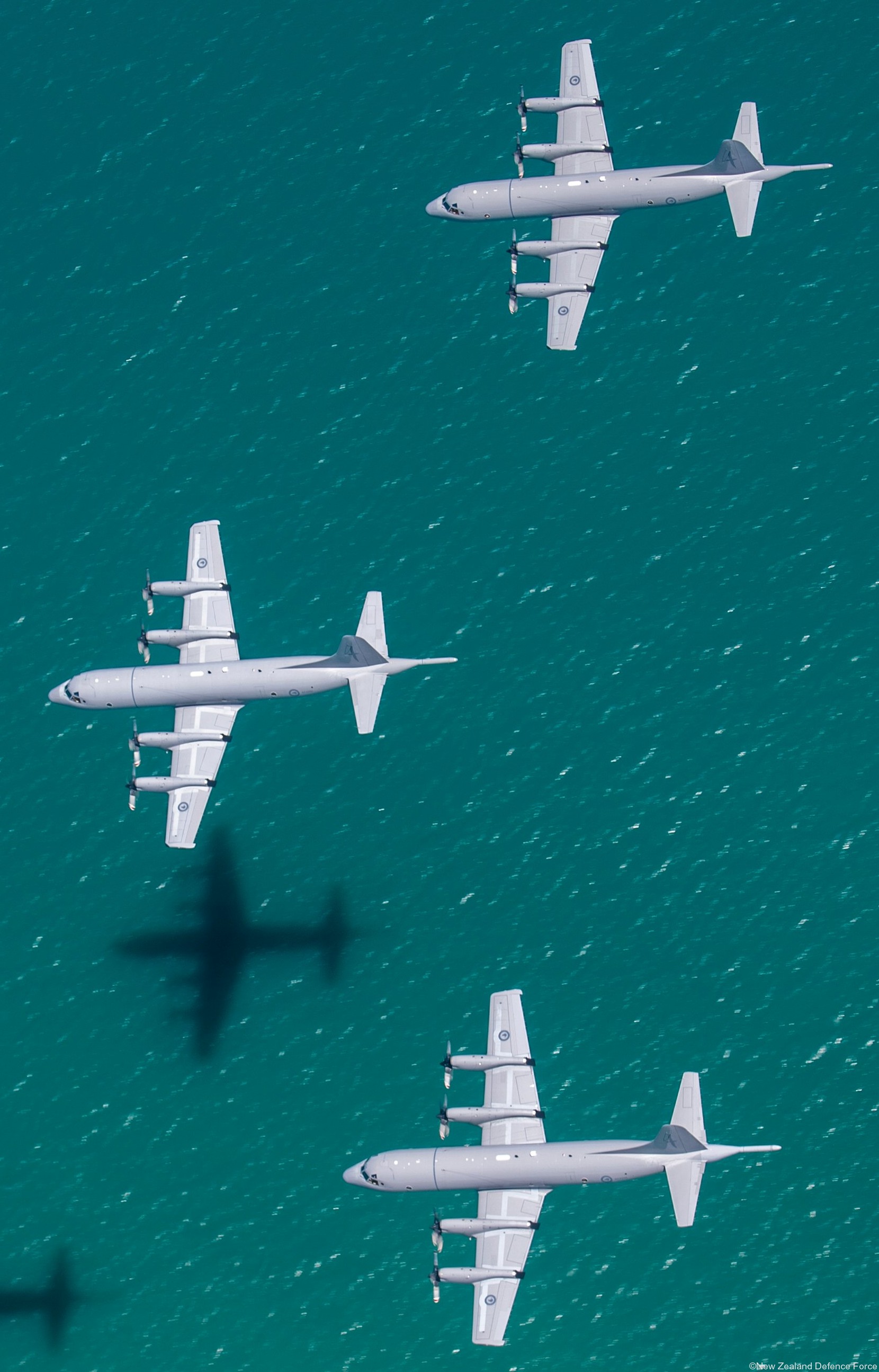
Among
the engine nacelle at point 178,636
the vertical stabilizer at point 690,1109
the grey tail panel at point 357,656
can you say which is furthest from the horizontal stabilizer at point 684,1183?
the engine nacelle at point 178,636

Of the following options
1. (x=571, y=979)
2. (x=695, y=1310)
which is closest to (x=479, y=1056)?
(x=571, y=979)

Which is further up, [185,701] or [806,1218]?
[185,701]

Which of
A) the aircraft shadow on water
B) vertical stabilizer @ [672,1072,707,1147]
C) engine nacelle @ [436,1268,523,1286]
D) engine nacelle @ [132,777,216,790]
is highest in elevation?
engine nacelle @ [132,777,216,790]

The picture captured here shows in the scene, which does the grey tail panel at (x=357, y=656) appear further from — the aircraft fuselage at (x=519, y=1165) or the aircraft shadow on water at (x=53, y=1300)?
the aircraft shadow on water at (x=53, y=1300)

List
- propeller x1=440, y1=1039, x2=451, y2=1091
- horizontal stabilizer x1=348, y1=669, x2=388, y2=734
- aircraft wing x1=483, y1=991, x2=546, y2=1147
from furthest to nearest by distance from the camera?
horizontal stabilizer x1=348, y1=669, x2=388, y2=734, aircraft wing x1=483, y1=991, x2=546, y2=1147, propeller x1=440, y1=1039, x2=451, y2=1091

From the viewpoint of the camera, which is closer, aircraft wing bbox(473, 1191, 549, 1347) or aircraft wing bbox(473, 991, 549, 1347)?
aircraft wing bbox(473, 1191, 549, 1347)

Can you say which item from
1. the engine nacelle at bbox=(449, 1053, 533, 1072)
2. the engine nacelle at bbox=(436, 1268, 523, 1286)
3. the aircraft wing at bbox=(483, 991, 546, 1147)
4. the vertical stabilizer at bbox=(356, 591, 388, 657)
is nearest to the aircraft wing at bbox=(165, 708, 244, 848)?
the vertical stabilizer at bbox=(356, 591, 388, 657)

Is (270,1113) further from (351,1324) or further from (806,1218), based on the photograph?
(806,1218)

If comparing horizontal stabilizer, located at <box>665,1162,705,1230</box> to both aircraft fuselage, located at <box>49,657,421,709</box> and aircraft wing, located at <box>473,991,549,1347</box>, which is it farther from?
aircraft fuselage, located at <box>49,657,421,709</box>
